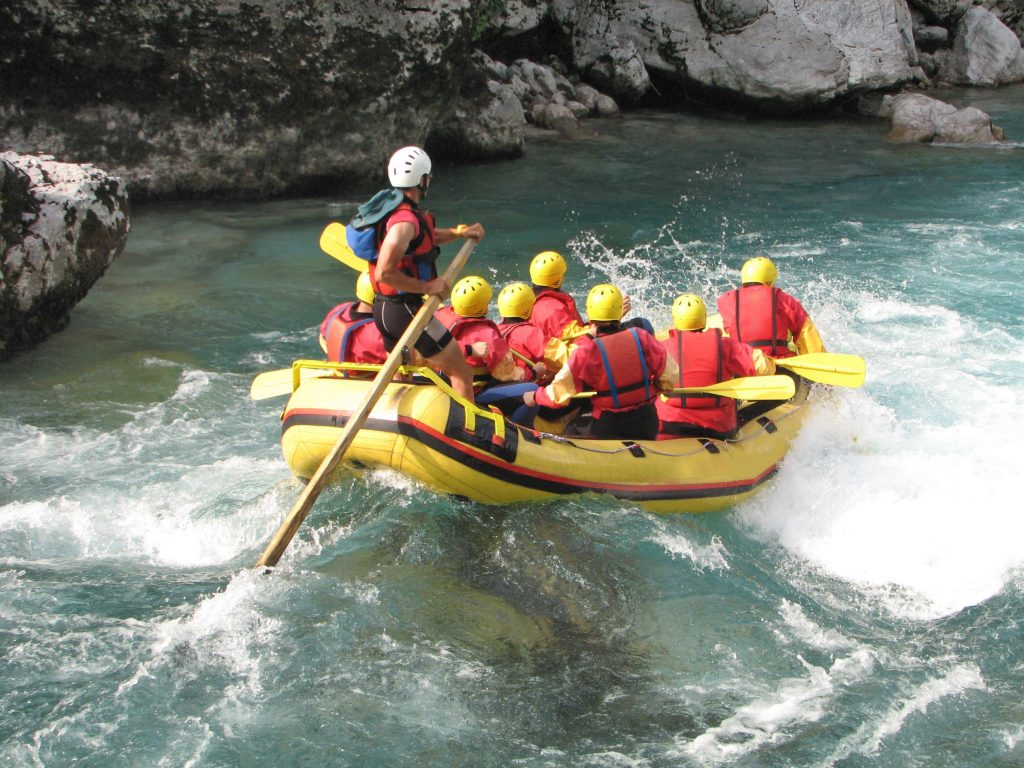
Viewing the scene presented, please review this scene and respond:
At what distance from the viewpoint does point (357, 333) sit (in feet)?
19.4

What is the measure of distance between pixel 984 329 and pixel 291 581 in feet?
21.9

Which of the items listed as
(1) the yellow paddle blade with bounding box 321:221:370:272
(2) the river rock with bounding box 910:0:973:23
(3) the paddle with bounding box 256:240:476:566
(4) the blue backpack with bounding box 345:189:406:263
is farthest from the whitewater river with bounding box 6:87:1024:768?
(2) the river rock with bounding box 910:0:973:23

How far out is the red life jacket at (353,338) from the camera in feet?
19.1

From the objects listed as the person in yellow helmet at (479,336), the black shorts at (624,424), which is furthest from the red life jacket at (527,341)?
the black shorts at (624,424)

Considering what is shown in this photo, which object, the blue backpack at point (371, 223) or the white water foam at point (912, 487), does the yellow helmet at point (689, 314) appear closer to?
the white water foam at point (912, 487)

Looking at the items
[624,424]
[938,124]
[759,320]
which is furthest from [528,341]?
[938,124]

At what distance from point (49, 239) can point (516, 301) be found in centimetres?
400

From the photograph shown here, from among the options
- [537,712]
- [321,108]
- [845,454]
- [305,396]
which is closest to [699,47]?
[321,108]

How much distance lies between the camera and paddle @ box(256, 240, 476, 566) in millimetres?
5020

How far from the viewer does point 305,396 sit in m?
5.51

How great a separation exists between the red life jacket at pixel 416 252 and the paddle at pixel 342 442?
0.68ft

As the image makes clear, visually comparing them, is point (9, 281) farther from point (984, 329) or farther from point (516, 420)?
point (984, 329)

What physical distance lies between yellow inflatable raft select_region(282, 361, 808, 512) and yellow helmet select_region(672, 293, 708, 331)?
2.17 feet

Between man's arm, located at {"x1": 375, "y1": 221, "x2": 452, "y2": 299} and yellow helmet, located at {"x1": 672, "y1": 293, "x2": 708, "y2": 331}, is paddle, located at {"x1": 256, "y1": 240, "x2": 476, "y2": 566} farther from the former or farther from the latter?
yellow helmet, located at {"x1": 672, "y1": 293, "x2": 708, "y2": 331}
